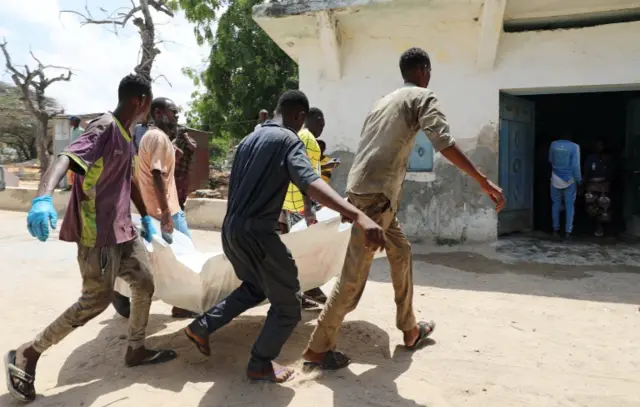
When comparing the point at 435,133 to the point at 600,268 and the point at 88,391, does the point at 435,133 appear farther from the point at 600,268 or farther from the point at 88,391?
the point at 600,268

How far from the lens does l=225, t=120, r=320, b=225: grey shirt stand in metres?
2.38

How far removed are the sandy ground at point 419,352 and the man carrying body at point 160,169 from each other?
2.65ft

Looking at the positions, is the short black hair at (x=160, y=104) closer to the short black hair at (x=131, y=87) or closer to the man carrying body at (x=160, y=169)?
the man carrying body at (x=160, y=169)

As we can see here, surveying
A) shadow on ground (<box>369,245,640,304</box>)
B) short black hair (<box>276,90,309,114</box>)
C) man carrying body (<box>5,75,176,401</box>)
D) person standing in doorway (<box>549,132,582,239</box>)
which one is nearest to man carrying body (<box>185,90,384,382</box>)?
short black hair (<box>276,90,309,114</box>)

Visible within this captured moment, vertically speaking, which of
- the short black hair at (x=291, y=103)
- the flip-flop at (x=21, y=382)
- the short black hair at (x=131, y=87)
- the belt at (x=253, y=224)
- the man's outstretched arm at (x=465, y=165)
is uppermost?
the short black hair at (x=131, y=87)

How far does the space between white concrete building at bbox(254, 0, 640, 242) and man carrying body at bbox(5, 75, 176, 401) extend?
4189 mm

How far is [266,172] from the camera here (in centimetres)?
241

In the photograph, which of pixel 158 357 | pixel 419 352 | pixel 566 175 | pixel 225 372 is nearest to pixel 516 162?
pixel 566 175

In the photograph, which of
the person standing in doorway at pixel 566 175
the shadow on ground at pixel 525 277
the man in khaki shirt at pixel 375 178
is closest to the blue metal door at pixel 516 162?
the person standing in doorway at pixel 566 175

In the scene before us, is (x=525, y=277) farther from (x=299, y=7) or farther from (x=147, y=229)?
(x=299, y=7)

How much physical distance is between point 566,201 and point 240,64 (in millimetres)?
9833

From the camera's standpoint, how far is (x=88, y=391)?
98.9 inches

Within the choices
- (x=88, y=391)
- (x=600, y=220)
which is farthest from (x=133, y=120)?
(x=600, y=220)

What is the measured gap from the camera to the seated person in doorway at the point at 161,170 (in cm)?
336
